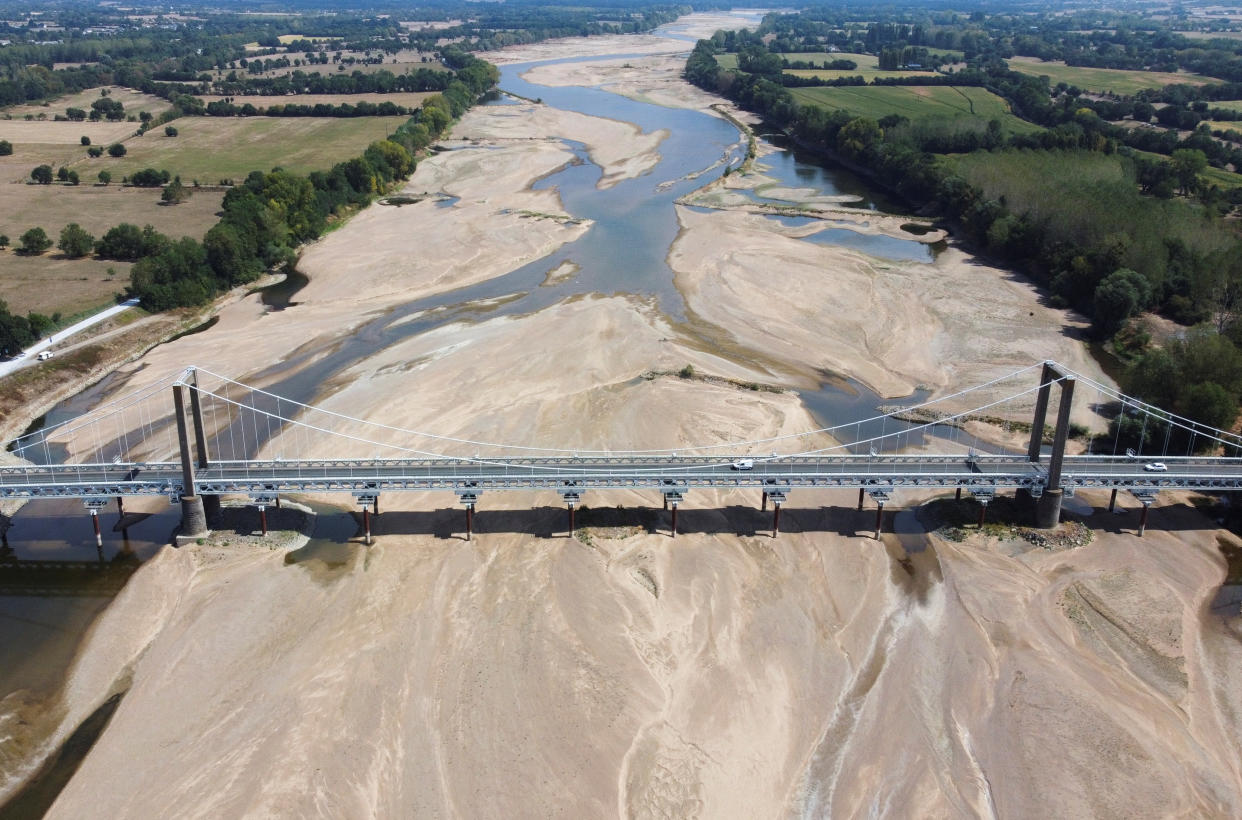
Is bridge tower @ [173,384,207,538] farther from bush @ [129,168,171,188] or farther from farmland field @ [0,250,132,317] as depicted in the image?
bush @ [129,168,171,188]

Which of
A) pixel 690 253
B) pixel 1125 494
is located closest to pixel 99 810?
pixel 1125 494

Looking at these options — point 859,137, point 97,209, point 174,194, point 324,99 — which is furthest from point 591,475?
point 324,99

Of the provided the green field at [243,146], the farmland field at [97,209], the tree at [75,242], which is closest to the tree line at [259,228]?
the tree at [75,242]

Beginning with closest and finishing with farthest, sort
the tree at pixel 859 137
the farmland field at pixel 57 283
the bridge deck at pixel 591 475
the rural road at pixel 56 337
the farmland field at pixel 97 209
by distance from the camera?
the bridge deck at pixel 591 475
the rural road at pixel 56 337
the farmland field at pixel 57 283
the farmland field at pixel 97 209
the tree at pixel 859 137

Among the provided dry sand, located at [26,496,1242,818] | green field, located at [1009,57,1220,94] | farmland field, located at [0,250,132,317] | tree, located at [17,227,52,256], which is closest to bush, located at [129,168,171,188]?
tree, located at [17,227,52,256]

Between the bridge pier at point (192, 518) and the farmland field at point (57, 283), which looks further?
the farmland field at point (57, 283)

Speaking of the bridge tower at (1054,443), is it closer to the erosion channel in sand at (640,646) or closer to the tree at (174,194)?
the erosion channel in sand at (640,646)
